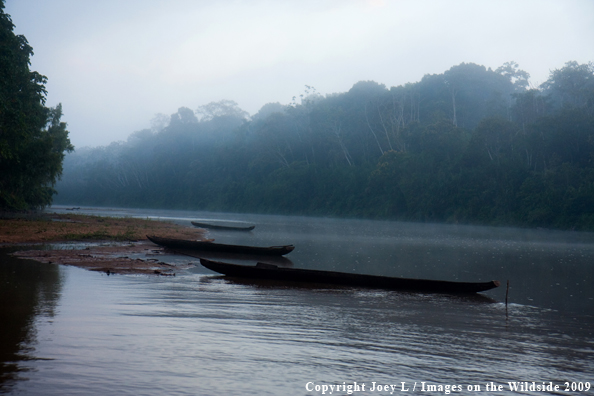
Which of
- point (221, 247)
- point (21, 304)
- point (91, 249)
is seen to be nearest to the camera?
point (21, 304)

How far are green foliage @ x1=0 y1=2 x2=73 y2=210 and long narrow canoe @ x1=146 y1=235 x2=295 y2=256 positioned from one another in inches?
535

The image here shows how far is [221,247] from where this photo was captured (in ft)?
67.2

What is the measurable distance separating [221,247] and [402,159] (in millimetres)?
50407

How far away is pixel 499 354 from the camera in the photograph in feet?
23.1

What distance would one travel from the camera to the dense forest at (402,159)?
53656 millimetres

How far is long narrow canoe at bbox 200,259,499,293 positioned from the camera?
12.1 meters

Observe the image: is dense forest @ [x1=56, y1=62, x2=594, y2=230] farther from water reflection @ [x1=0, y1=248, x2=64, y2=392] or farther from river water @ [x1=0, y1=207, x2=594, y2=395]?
water reflection @ [x1=0, y1=248, x2=64, y2=392]

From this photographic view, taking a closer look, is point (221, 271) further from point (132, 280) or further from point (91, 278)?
point (91, 278)

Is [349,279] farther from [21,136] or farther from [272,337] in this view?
[21,136]

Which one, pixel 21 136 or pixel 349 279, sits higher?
pixel 21 136

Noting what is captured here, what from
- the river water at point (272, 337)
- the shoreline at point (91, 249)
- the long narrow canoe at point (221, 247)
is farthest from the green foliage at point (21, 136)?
the river water at point (272, 337)

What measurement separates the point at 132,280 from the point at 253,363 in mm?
7419

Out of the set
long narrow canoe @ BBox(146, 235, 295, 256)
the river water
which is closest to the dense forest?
long narrow canoe @ BBox(146, 235, 295, 256)

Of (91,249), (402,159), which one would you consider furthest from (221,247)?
(402,159)
